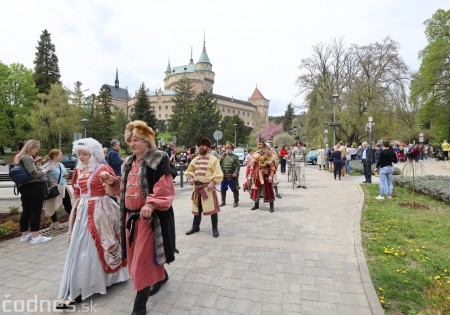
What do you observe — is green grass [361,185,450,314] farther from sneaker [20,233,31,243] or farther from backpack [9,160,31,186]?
sneaker [20,233,31,243]

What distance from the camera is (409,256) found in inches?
176

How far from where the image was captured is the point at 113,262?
3371mm

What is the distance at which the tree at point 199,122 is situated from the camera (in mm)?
51688

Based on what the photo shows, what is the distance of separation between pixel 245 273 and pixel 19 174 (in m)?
4.52

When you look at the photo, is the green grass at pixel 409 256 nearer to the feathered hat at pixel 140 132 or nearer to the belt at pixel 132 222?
the belt at pixel 132 222

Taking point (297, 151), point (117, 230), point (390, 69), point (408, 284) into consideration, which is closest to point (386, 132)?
point (390, 69)

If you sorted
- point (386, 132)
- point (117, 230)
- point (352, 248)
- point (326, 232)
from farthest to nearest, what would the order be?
point (386, 132), point (326, 232), point (352, 248), point (117, 230)

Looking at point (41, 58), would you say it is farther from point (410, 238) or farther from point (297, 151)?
point (410, 238)

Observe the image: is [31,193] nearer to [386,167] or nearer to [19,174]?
[19,174]

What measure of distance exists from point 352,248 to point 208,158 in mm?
3327

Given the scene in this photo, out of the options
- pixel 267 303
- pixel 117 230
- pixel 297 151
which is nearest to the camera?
pixel 267 303

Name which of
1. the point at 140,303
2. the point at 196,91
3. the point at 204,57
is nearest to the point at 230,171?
the point at 140,303

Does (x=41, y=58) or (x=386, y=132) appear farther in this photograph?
(x=41, y=58)

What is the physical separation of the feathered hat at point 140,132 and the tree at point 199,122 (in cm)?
4770
